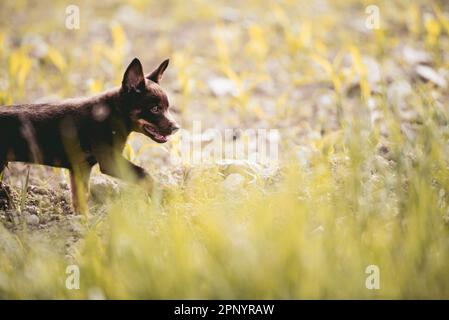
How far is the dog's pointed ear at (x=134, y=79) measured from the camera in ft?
9.43

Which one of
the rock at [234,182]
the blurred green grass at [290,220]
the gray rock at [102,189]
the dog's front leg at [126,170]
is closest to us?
the blurred green grass at [290,220]

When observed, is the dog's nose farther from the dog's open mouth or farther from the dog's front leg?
the dog's front leg

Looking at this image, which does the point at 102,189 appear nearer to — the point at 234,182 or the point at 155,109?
the point at 155,109

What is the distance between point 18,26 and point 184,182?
198 inches

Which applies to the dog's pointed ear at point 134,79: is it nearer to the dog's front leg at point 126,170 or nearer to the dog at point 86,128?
the dog at point 86,128

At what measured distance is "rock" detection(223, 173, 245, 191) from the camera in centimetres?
307

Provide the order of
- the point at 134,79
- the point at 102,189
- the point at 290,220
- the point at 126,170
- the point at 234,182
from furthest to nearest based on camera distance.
→ the point at 102,189
the point at 234,182
the point at 134,79
the point at 126,170
the point at 290,220

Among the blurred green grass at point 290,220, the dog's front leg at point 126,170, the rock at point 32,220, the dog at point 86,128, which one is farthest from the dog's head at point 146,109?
the rock at point 32,220

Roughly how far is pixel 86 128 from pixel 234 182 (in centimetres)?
98

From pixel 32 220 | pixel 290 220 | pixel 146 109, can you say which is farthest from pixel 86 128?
pixel 290 220

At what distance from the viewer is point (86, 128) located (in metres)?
2.96

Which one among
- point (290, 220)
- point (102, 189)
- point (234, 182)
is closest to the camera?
point (290, 220)

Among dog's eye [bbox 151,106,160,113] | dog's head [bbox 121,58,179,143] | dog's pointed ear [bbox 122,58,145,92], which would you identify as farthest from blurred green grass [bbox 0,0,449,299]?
dog's pointed ear [bbox 122,58,145,92]
